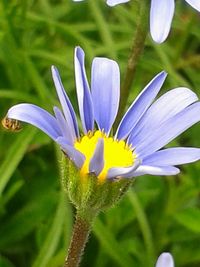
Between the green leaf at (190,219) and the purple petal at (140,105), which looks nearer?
the purple petal at (140,105)

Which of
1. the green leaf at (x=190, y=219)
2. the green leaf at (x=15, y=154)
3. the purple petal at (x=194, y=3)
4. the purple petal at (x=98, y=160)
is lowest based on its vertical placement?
the purple petal at (x=98, y=160)

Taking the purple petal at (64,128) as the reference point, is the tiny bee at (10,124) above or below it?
above

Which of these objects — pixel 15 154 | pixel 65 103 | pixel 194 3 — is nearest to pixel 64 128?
pixel 65 103

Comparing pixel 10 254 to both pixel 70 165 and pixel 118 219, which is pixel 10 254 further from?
pixel 70 165

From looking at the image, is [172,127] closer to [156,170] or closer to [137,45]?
[156,170]

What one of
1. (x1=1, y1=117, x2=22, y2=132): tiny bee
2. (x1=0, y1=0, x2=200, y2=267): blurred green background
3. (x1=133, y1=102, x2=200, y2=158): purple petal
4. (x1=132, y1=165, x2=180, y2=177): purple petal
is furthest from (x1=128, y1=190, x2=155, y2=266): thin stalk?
(x1=132, y1=165, x2=180, y2=177): purple petal

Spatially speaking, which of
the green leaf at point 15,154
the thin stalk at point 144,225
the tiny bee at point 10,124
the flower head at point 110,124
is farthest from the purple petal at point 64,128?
the thin stalk at point 144,225

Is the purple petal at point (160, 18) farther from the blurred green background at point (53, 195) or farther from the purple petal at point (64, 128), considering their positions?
the blurred green background at point (53, 195)

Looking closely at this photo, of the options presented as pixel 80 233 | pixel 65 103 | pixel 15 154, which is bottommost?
pixel 80 233
